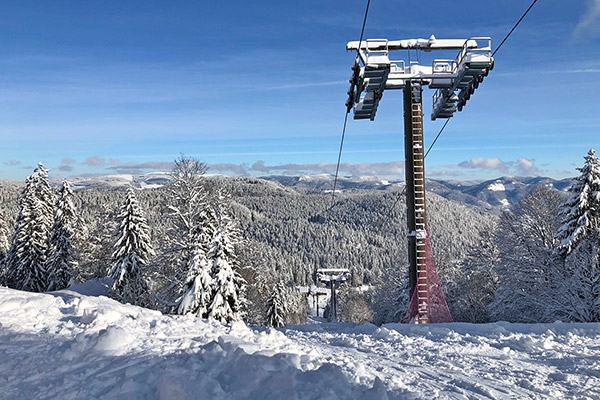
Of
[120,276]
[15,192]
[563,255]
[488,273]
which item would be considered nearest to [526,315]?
[563,255]

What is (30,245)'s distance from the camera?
32812 millimetres

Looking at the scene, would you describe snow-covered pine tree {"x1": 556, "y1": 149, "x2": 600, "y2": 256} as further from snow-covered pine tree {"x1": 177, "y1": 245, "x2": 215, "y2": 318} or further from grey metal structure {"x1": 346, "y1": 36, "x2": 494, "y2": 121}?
snow-covered pine tree {"x1": 177, "y1": 245, "x2": 215, "y2": 318}

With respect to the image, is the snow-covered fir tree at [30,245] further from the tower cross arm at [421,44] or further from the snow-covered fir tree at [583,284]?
the snow-covered fir tree at [583,284]

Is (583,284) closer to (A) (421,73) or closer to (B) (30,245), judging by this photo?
(A) (421,73)

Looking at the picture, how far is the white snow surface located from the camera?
510cm

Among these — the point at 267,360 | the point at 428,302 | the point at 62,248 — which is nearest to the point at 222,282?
the point at 428,302

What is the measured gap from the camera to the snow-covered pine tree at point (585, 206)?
2012cm

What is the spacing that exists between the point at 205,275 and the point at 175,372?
45.3 ft

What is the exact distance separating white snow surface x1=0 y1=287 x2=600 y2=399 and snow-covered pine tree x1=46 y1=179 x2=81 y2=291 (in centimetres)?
2561

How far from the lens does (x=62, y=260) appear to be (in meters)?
32.2

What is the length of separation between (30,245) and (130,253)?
10.5m

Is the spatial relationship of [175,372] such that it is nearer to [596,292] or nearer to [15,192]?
[596,292]

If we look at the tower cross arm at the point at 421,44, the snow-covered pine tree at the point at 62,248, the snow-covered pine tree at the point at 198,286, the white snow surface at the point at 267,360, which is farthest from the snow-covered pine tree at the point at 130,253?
the tower cross arm at the point at 421,44

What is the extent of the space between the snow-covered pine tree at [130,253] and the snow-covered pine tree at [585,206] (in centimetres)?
2596
